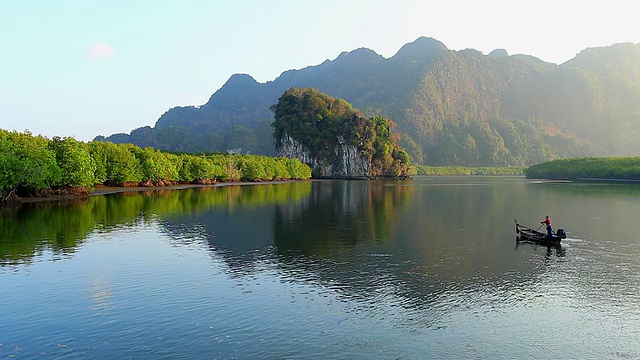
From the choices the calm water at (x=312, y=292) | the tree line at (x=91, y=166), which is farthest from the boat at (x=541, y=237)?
the tree line at (x=91, y=166)

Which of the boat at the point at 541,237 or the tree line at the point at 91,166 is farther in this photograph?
the tree line at the point at 91,166

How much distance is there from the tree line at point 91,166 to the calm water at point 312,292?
2229cm

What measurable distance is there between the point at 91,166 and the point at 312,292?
82.9m

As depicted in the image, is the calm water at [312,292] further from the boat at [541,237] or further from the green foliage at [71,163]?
the green foliage at [71,163]

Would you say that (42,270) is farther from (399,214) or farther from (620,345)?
(399,214)

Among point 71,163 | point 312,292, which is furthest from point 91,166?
point 312,292

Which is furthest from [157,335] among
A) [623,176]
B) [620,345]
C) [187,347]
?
[623,176]

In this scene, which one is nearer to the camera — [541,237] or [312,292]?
[312,292]

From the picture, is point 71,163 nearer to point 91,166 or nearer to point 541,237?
point 91,166

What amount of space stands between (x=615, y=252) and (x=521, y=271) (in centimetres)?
1379

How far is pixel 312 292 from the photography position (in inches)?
1156

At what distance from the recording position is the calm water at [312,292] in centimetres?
2117

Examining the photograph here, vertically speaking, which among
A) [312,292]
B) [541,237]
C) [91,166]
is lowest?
[312,292]

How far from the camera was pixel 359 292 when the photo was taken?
29.4m
